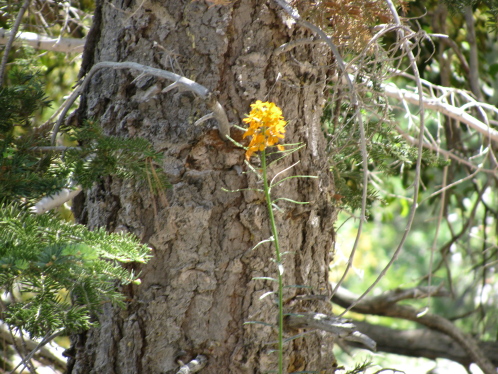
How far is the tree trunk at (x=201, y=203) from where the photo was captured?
124cm

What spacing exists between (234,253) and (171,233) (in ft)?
0.52

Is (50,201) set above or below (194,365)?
above

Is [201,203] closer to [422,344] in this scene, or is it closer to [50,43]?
[50,43]

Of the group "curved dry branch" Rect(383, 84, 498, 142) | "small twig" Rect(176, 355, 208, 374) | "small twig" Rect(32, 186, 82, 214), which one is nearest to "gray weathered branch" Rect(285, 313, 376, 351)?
"small twig" Rect(176, 355, 208, 374)

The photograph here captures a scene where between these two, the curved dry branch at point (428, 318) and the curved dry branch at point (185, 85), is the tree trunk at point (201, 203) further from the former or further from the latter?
the curved dry branch at point (428, 318)

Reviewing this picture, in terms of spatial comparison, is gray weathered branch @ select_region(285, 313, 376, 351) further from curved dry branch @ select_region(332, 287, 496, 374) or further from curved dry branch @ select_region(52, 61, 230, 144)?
curved dry branch @ select_region(332, 287, 496, 374)

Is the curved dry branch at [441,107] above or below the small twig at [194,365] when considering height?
above

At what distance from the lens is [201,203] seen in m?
1.25

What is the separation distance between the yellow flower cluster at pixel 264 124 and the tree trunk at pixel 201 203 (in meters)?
0.20

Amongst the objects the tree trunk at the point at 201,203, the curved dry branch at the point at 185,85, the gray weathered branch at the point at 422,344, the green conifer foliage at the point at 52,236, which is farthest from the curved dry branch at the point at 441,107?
the gray weathered branch at the point at 422,344

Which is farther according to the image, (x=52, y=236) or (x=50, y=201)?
(x=50, y=201)

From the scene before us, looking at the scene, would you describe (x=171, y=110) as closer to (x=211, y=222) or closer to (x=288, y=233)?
(x=211, y=222)

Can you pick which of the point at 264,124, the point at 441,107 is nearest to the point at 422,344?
the point at 441,107

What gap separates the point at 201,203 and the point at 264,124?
0.96 feet
